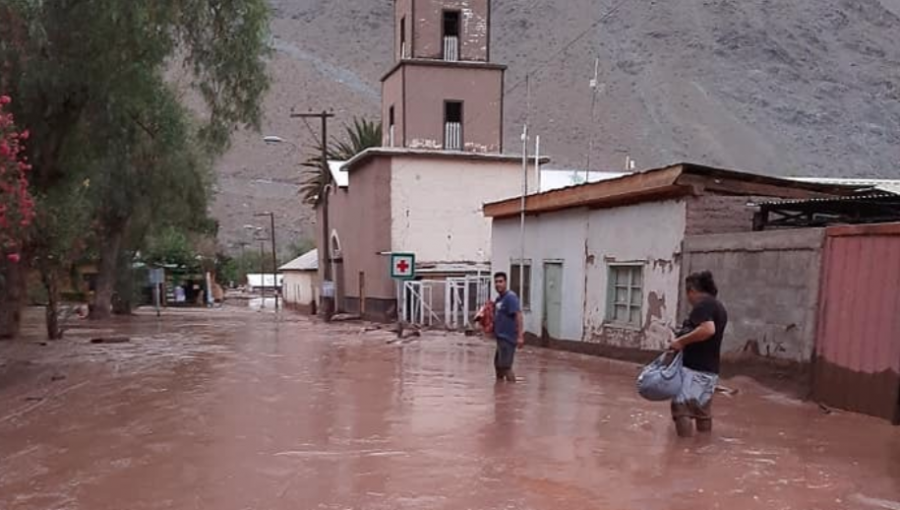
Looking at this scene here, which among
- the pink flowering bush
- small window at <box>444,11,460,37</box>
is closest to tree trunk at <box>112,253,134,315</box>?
small window at <box>444,11,460,37</box>

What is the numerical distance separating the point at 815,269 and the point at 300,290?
56.2m

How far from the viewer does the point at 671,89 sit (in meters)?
80.4

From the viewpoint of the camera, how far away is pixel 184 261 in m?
62.0

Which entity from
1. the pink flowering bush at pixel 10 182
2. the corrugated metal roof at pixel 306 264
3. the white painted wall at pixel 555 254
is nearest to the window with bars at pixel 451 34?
the white painted wall at pixel 555 254

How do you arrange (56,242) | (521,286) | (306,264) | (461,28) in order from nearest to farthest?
(521,286)
(56,242)
(461,28)
(306,264)

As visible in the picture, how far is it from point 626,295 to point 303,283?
49.0 m

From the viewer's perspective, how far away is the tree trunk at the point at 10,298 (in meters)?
21.0

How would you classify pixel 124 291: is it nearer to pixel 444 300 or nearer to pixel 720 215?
pixel 444 300

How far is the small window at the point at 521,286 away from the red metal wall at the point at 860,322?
10.4 metres

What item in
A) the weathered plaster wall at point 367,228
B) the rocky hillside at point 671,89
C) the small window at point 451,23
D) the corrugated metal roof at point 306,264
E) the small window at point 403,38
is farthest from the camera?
the rocky hillside at point 671,89

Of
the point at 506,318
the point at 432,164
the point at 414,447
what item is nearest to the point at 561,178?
the point at 432,164

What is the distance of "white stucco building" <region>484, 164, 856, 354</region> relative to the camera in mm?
14008

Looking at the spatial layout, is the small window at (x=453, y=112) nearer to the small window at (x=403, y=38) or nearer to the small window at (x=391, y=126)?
A: the small window at (x=391, y=126)

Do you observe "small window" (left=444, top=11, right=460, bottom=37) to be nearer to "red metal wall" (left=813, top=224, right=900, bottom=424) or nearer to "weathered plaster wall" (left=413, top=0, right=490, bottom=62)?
"weathered plaster wall" (left=413, top=0, right=490, bottom=62)
